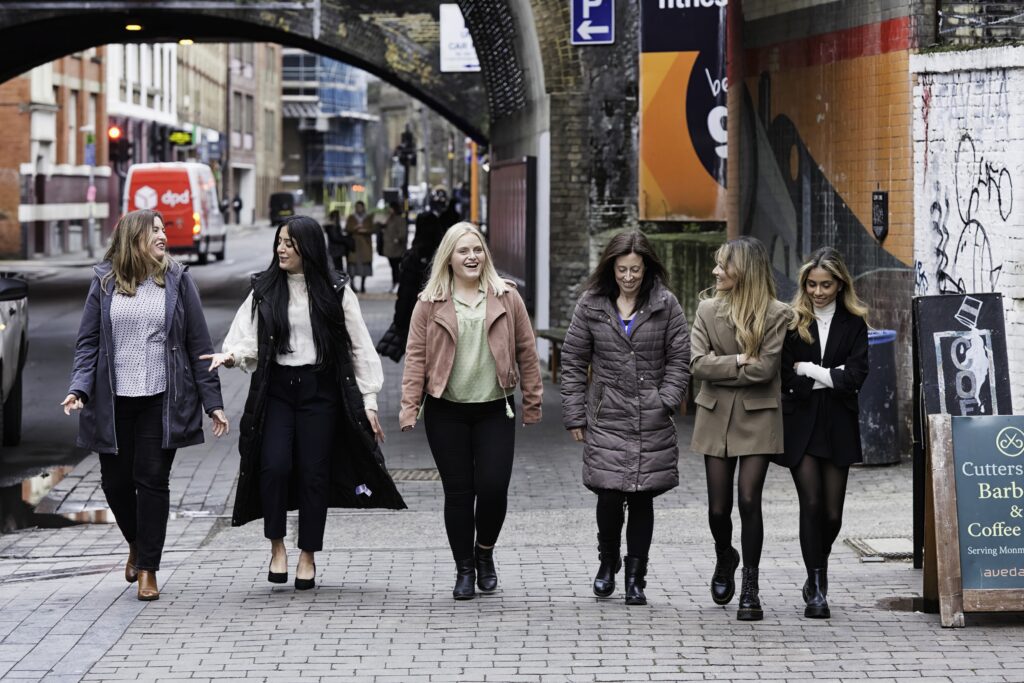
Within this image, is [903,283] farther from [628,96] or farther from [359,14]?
[359,14]

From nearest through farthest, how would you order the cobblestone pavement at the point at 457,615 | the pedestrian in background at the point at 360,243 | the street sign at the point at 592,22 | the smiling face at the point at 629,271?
the cobblestone pavement at the point at 457,615 < the smiling face at the point at 629,271 < the street sign at the point at 592,22 < the pedestrian in background at the point at 360,243

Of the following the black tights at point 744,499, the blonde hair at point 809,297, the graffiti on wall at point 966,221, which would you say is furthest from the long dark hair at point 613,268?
the graffiti on wall at point 966,221

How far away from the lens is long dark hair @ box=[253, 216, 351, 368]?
7996 mm

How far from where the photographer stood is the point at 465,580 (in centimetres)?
798

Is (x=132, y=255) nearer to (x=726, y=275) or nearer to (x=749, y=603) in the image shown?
(x=726, y=275)

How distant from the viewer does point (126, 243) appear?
312 inches

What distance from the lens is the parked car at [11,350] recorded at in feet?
42.2

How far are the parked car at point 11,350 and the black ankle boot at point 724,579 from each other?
6.58 m

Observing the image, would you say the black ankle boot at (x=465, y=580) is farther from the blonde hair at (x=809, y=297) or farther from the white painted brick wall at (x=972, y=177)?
the white painted brick wall at (x=972, y=177)

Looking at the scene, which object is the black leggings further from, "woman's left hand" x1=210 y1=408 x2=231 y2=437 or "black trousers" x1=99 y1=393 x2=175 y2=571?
"black trousers" x1=99 y1=393 x2=175 y2=571

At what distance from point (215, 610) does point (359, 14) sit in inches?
883

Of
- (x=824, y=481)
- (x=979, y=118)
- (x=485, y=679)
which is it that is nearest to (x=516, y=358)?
(x=824, y=481)

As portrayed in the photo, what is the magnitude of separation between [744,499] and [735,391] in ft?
1.55

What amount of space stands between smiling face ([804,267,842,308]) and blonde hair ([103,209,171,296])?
113 inches
